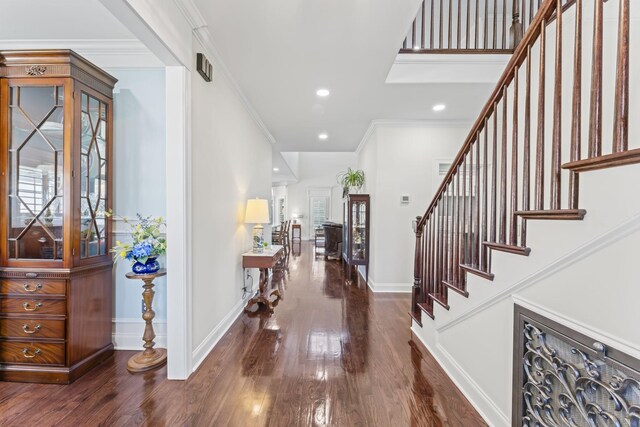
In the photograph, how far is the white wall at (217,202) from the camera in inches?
90.7

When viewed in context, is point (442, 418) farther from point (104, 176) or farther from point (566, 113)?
point (104, 176)

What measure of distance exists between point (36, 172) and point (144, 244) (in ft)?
3.08

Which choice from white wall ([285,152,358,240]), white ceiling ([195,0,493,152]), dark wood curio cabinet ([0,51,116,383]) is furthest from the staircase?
white wall ([285,152,358,240])

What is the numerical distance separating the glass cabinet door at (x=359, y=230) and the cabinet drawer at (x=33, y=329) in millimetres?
3890

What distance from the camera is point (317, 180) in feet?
41.1

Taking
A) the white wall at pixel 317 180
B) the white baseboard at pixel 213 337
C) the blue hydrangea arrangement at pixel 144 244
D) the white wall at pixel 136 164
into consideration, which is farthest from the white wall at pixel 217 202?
the white wall at pixel 317 180

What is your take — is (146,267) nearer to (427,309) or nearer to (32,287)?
(32,287)

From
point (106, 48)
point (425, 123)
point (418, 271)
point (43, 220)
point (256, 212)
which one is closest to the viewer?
point (43, 220)

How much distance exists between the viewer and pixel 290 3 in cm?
202

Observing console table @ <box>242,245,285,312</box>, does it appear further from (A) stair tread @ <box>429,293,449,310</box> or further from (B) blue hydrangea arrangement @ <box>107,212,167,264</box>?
(A) stair tread @ <box>429,293,449,310</box>

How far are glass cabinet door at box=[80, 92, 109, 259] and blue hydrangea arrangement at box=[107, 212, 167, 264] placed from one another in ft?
0.38

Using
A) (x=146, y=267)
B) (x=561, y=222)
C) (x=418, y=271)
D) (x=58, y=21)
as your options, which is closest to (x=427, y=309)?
(x=418, y=271)

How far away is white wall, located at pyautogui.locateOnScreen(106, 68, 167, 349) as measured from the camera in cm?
257

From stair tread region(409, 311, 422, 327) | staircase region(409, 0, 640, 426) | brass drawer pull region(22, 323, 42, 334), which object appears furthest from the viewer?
stair tread region(409, 311, 422, 327)
